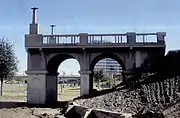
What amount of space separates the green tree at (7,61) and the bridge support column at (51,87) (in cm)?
1088

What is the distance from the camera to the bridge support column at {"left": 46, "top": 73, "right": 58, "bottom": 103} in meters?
37.5

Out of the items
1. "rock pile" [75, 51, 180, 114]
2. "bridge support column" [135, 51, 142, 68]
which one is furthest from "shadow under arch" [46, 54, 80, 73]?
"rock pile" [75, 51, 180, 114]

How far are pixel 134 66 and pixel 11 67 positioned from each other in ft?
67.7

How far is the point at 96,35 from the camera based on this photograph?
34.7 meters

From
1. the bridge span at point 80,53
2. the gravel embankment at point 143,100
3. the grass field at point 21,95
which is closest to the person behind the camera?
the gravel embankment at point 143,100

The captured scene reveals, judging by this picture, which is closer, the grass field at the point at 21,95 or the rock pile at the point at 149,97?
the rock pile at the point at 149,97

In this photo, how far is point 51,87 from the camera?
126 feet

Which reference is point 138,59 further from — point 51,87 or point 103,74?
point 103,74

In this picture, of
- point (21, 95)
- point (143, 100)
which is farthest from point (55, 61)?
point (143, 100)

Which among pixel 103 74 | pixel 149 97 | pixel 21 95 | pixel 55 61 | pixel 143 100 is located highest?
pixel 55 61

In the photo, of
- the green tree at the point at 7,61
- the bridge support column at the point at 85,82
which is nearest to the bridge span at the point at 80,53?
the bridge support column at the point at 85,82

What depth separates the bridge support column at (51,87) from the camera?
37.5 m

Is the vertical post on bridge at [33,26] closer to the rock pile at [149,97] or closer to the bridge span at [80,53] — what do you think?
the bridge span at [80,53]

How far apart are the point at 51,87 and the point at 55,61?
117 inches
